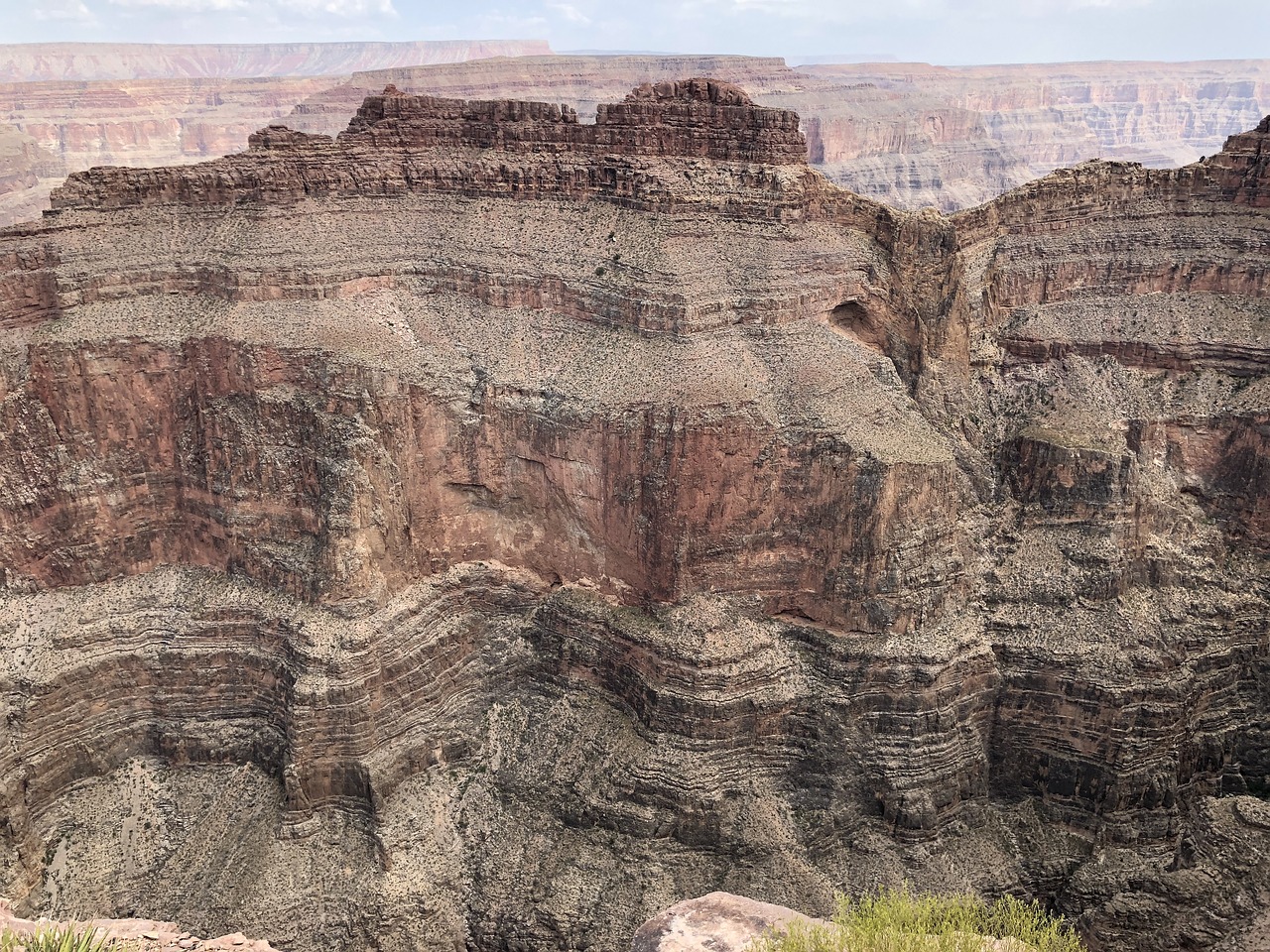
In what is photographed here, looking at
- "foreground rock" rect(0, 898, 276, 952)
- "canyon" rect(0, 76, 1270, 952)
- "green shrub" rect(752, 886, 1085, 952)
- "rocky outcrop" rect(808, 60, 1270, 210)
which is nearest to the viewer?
"green shrub" rect(752, 886, 1085, 952)

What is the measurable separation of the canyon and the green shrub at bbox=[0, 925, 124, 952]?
9.45 meters

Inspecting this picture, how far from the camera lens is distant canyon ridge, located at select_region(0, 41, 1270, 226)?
12350 cm

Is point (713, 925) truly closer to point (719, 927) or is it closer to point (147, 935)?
point (719, 927)

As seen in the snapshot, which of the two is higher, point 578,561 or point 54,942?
point 578,561

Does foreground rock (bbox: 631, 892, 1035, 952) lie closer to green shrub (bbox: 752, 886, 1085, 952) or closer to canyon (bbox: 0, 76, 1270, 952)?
green shrub (bbox: 752, 886, 1085, 952)

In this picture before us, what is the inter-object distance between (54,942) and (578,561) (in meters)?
19.6

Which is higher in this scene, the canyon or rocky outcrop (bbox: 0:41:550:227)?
rocky outcrop (bbox: 0:41:550:227)

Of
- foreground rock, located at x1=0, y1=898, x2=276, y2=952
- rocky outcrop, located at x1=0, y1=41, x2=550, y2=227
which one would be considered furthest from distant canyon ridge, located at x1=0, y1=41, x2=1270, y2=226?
foreground rock, located at x1=0, y1=898, x2=276, y2=952

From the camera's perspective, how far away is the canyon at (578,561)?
31484mm

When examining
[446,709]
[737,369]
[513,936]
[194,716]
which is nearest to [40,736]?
[194,716]

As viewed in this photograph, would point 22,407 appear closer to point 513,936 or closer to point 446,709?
point 446,709

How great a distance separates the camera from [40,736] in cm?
3186

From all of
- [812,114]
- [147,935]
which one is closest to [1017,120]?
[812,114]

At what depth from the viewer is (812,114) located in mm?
124562
